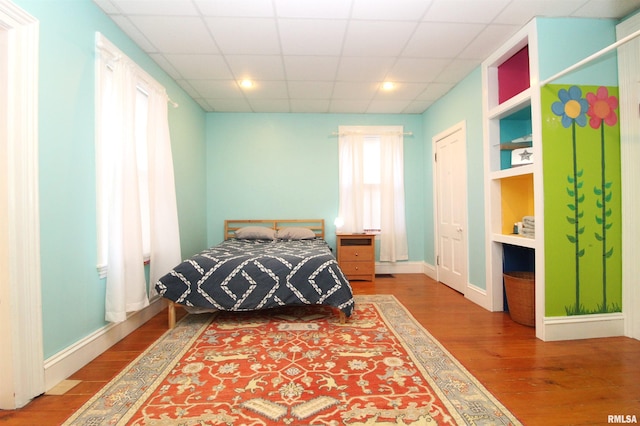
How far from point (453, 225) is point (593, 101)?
6.13 feet

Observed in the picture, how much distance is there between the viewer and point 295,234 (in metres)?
4.07

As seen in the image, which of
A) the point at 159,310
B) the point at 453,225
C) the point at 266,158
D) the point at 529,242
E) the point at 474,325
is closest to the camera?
the point at 529,242

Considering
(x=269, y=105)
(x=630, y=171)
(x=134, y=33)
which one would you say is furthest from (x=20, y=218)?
(x=630, y=171)

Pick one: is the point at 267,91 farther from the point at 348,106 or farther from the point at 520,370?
the point at 520,370

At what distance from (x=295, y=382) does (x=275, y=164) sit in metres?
3.43

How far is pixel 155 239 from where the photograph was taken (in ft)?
8.95

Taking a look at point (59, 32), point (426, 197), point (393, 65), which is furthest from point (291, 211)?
point (59, 32)

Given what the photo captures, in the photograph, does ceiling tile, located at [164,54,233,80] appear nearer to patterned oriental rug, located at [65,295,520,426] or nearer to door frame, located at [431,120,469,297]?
patterned oriental rug, located at [65,295,520,426]

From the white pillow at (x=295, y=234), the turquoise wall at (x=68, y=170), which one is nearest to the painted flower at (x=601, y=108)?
the white pillow at (x=295, y=234)

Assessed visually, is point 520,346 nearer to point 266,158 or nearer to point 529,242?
point 529,242

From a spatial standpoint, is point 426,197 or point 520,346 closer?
point 520,346

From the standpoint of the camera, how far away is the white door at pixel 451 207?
352cm

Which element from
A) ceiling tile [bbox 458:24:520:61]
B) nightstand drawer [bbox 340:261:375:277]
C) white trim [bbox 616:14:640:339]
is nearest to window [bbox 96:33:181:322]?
nightstand drawer [bbox 340:261:375:277]

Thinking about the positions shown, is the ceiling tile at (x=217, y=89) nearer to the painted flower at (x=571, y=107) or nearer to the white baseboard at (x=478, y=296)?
the painted flower at (x=571, y=107)
